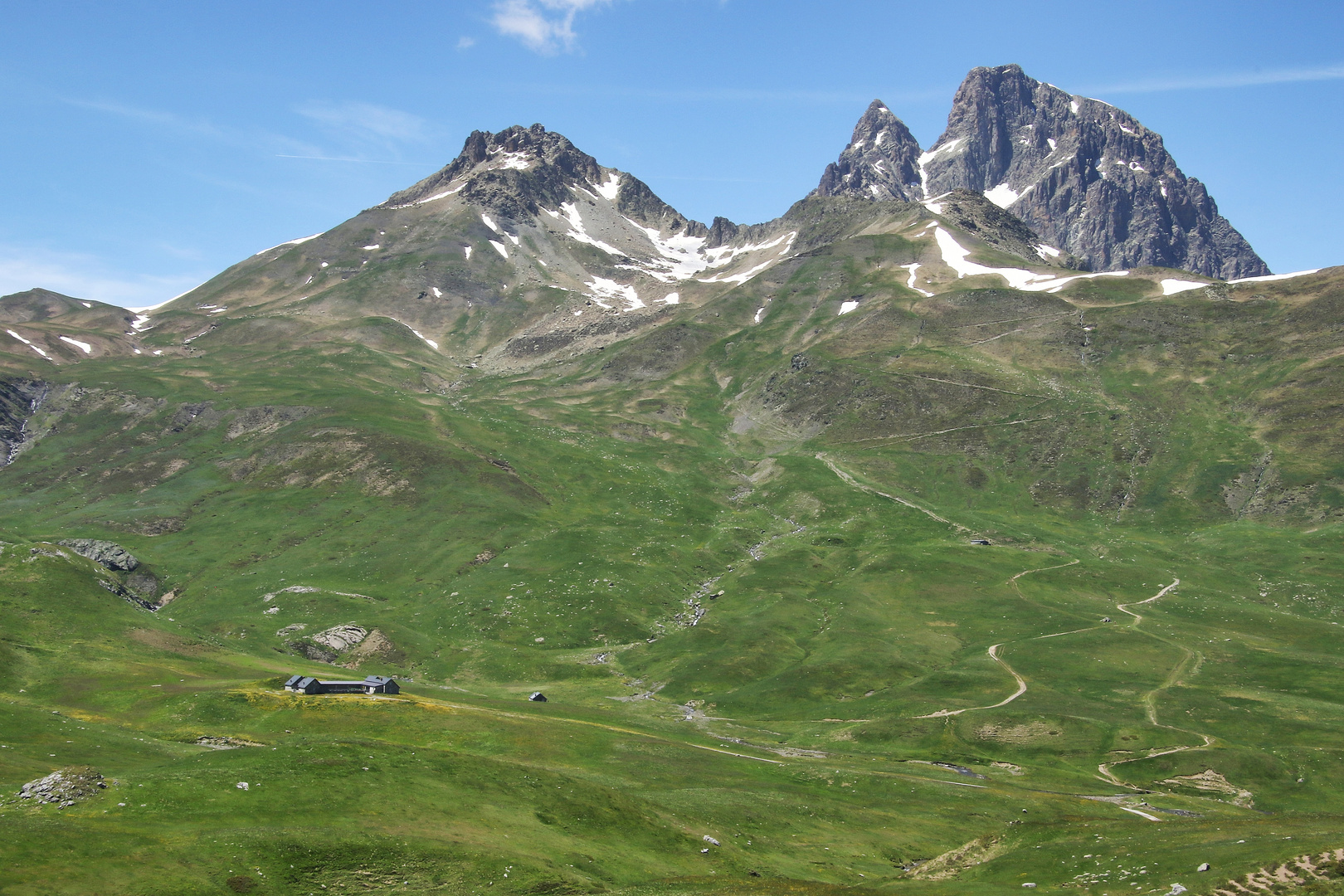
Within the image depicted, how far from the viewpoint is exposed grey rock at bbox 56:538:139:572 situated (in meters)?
157

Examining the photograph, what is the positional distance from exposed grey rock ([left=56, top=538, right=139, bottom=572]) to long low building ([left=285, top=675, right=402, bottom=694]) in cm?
9244

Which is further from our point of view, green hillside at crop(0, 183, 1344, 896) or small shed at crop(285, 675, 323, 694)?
small shed at crop(285, 675, 323, 694)

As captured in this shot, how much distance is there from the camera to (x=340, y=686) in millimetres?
89750

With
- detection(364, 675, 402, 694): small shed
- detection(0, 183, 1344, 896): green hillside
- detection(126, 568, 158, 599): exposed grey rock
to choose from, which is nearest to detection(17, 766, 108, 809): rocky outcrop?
detection(0, 183, 1344, 896): green hillside

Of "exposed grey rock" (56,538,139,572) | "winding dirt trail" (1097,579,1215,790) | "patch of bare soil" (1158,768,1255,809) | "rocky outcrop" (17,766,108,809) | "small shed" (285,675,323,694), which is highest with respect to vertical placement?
"rocky outcrop" (17,766,108,809)

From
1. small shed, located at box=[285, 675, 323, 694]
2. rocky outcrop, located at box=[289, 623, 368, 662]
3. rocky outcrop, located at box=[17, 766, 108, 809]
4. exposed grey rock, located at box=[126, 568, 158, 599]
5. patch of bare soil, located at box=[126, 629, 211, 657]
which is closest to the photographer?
rocky outcrop, located at box=[17, 766, 108, 809]

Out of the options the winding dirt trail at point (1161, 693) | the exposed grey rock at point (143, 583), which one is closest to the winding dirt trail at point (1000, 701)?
the winding dirt trail at point (1161, 693)

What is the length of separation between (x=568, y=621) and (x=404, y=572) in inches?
1561

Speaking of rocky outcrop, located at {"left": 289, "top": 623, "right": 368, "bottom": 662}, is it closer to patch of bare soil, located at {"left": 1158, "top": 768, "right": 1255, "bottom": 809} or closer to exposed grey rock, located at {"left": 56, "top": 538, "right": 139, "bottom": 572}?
exposed grey rock, located at {"left": 56, "top": 538, "right": 139, "bottom": 572}

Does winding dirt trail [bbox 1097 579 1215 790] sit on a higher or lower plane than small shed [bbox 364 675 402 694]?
lower

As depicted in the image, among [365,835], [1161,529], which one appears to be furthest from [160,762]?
[1161,529]

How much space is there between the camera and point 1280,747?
92.6m

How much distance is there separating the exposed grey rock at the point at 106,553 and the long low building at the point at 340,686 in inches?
3639

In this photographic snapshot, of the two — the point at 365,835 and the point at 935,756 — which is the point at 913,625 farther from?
the point at 365,835
